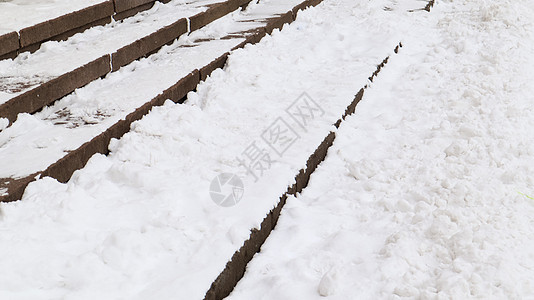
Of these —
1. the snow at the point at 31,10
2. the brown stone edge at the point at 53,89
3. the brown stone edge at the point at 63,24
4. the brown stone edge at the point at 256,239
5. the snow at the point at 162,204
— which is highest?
the snow at the point at 31,10

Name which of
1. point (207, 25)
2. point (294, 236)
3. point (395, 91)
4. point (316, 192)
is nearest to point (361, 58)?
point (395, 91)

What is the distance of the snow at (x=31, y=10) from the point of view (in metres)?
3.38

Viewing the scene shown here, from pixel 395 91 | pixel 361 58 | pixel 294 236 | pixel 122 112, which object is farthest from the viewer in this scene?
pixel 361 58

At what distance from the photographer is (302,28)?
→ 4805 mm

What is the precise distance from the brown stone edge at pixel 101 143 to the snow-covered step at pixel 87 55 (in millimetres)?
182

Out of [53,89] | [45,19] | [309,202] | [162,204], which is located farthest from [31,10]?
[309,202]

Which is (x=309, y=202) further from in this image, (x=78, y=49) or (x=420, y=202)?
(x=78, y=49)

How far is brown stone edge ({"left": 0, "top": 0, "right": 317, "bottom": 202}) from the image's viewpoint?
222 cm

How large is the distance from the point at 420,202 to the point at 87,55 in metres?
2.10

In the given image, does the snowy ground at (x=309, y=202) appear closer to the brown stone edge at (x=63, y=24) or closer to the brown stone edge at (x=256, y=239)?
the brown stone edge at (x=256, y=239)

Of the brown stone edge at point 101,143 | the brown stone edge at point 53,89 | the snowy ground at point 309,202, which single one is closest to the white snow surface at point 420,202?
the snowy ground at point 309,202

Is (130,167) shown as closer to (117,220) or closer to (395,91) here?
Result: (117,220)

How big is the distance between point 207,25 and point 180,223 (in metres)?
2.66

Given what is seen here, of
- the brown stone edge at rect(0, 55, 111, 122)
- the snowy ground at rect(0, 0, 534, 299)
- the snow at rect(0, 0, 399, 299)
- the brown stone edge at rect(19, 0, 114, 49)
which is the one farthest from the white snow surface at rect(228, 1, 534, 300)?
the brown stone edge at rect(19, 0, 114, 49)
